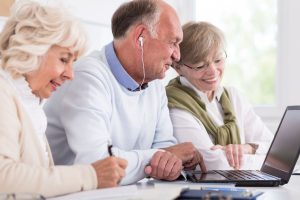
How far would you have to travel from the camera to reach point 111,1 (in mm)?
3455

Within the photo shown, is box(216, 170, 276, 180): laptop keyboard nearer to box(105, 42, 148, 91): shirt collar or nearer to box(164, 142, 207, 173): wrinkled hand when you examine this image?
box(164, 142, 207, 173): wrinkled hand

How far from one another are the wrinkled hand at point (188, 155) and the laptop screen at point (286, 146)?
0.81 feet

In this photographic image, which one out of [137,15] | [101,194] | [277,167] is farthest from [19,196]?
[137,15]

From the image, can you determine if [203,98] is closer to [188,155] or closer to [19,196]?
[188,155]

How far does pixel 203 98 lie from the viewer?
2.55 m

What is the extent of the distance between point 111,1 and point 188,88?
114 cm

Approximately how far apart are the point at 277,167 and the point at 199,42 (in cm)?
71

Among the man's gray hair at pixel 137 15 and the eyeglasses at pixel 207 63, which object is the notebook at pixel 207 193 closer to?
the man's gray hair at pixel 137 15

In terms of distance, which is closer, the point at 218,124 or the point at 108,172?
the point at 108,172

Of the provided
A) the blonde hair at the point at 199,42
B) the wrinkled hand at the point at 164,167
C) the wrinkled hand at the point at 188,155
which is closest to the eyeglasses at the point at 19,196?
the wrinkled hand at the point at 164,167

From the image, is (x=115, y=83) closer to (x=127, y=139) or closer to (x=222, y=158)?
(x=127, y=139)

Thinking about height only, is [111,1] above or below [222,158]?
above

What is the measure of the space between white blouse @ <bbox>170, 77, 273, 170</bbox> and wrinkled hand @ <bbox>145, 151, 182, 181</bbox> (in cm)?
32

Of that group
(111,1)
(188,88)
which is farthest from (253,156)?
(111,1)
